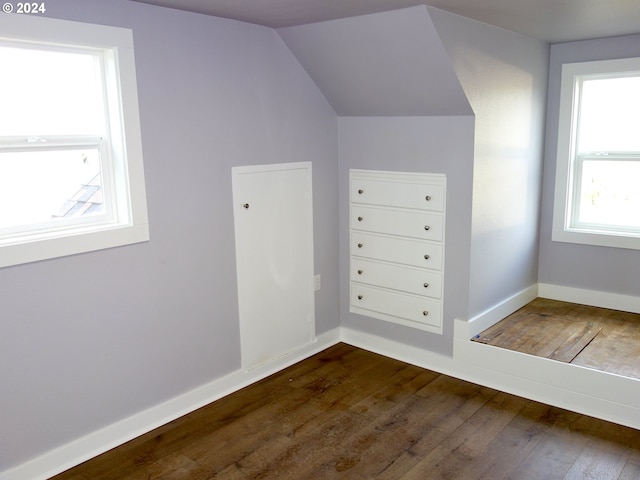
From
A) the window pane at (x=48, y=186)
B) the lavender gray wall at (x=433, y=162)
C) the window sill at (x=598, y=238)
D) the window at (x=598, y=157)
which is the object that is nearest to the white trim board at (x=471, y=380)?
the lavender gray wall at (x=433, y=162)

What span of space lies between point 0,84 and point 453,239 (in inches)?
104

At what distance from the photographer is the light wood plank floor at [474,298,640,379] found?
322cm

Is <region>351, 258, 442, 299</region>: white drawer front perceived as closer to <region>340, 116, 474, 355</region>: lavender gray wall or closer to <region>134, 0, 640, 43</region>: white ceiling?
<region>340, 116, 474, 355</region>: lavender gray wall

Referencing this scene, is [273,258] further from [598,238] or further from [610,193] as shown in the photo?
[610,193]

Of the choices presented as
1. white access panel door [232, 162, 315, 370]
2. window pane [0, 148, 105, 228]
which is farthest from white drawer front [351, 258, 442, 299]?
window pane [0, 148, 105, 228]

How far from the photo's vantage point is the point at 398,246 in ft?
12.7

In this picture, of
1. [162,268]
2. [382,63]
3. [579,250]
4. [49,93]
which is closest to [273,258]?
[162,268]

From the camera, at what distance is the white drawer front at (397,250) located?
3.68 m

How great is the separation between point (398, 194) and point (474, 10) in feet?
4.35

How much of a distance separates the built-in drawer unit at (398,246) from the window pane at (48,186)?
6.16 ft

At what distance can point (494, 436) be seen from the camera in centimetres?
292

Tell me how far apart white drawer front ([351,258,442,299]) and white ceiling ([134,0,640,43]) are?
164 cm

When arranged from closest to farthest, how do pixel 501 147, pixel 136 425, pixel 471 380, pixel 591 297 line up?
pixel 136 425, pixel 471 380, pixel 501 147, pixel 591 297

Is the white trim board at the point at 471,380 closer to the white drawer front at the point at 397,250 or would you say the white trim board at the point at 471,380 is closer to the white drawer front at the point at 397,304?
the white drawer front at the point at 397,304
